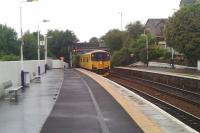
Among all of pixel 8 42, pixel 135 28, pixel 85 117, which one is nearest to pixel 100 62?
pixel 8 42

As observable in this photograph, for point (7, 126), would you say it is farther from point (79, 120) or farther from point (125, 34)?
point (125, 34)

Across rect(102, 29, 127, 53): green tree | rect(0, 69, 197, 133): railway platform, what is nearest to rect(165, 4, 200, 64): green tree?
rect(0, 69, 197, 133): railway platform

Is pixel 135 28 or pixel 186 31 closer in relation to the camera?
pixel 186 31

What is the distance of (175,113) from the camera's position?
21.6 metres

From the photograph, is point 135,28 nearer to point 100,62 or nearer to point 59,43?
point 59,43

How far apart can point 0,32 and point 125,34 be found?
51.3 meters

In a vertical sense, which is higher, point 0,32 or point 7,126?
point 0,32

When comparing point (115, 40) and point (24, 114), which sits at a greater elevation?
point (115, 40)

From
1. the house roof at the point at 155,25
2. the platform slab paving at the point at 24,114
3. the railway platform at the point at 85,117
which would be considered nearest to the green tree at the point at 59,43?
the house roof at the point at 155,25

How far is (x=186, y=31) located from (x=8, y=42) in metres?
28.7

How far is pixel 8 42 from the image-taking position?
81062 millimetres

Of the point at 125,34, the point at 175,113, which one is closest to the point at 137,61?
the point at 125,34

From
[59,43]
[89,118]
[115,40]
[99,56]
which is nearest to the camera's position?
[89,118]

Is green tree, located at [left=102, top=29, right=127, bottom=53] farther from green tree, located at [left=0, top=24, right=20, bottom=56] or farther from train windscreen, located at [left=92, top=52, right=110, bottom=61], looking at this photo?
train windscreen, located at [left=92, top=52, right=110, bottom=61]
